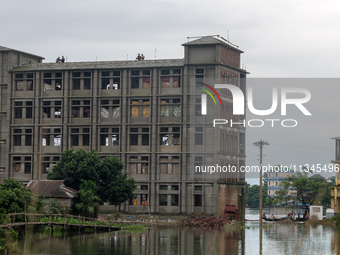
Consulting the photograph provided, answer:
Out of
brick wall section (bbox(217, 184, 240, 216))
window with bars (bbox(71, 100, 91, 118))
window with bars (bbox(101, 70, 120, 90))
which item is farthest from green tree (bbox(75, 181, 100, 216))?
window with bars (bbox(101, 70, 120, 90))

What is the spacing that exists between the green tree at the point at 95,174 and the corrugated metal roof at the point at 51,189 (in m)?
4.27

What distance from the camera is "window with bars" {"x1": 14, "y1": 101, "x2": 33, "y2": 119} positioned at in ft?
282

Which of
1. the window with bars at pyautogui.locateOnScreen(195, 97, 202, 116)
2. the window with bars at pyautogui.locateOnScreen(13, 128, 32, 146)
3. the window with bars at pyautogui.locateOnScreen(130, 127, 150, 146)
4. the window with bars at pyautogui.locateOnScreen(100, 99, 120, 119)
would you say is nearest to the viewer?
the window with bars at pyautogui.locateOnScreen(195, 97, 202, 116)

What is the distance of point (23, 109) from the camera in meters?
85.9

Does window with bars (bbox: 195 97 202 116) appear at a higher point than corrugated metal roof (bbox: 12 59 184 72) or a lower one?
lower

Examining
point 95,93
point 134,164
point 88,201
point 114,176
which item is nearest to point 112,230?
point 88,201

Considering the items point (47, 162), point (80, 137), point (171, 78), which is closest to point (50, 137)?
point (47, 162)

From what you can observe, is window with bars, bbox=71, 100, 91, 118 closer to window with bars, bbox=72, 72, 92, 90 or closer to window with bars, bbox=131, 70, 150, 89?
window with bars, bbox=72, 72, 92, 90

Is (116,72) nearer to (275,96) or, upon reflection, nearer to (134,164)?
(134,164)

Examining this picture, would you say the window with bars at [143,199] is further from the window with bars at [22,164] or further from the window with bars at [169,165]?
the window with bars at [22,164]

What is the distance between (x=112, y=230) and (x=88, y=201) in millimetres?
3834

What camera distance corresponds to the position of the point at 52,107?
281 feet

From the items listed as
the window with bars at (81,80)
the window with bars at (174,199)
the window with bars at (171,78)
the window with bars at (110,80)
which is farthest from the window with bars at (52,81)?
the window with bars at (174,199)

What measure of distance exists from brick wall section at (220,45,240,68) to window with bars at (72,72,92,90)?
62.0 feet
